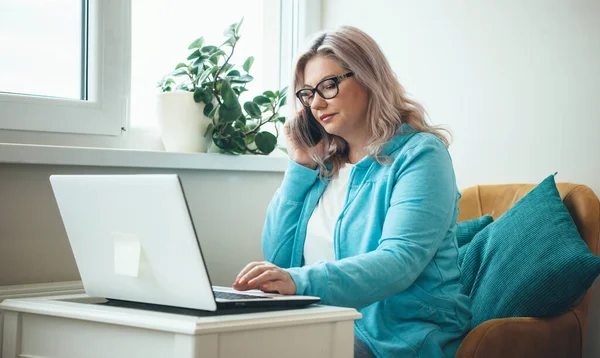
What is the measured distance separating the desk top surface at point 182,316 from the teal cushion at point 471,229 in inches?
32.6

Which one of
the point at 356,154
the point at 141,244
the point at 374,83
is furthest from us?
the point at 356,154

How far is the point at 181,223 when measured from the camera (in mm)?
1063

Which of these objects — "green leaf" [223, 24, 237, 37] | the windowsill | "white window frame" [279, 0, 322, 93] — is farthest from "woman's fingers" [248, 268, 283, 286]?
"white window frame" [279, 0, 322, 93]

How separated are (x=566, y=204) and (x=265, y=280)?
92 cm

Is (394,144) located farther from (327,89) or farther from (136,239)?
(136,239)

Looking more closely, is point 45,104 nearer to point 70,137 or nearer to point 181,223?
point 70,137

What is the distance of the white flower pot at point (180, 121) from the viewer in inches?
93.7

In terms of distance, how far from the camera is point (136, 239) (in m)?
1.16

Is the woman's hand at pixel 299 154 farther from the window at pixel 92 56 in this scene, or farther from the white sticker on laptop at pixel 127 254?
the white sticker on laptop at pixel 127 254

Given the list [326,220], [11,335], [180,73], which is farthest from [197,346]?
[180,73]

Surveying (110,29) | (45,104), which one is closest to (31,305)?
(45,104)

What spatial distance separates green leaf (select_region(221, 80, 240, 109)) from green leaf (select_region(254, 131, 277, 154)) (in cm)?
19

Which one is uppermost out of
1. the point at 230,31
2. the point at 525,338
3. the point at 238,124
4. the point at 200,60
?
the point at 230,31

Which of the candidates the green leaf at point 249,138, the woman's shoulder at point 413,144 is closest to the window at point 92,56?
the green leaf at point 249,138
